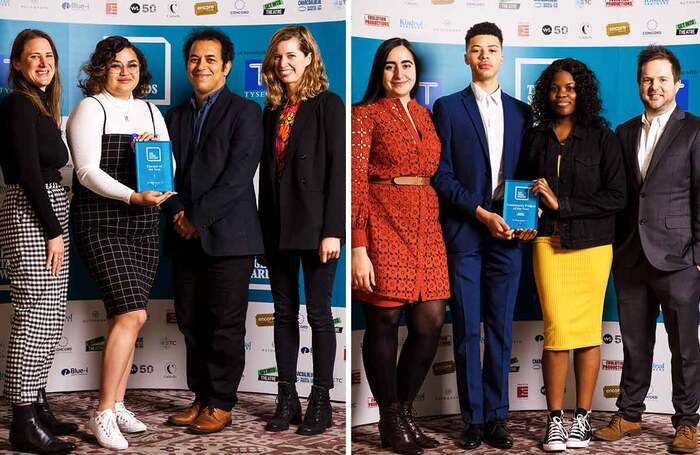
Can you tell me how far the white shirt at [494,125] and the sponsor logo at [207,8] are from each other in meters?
1.39

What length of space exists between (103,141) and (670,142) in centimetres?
239

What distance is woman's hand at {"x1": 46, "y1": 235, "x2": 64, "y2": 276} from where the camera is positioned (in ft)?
10.9

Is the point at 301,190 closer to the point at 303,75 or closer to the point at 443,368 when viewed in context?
the point at 303,75

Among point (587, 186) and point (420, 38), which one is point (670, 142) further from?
point (420, 38)

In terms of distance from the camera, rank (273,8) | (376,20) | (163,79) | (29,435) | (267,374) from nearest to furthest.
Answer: (29,435) → (376,20) → (163,79) → (273,8) → (267,374)

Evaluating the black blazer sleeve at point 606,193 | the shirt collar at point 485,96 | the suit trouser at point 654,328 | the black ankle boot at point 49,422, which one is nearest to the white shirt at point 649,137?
the black blazer sleeve at point 606,193

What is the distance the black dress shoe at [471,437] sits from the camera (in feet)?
11.8

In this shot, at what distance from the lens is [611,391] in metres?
4.18

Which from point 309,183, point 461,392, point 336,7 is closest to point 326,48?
point 336,7

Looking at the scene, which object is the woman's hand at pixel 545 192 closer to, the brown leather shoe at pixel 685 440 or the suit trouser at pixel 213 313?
the brown leather shoe at pixel 685 440

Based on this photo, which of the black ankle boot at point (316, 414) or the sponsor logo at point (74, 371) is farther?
the sponsor logo at point (74, 371)

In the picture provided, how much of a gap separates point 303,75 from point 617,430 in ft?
6.82

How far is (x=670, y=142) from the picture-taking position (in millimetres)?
3619

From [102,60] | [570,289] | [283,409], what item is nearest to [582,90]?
[570,289]
